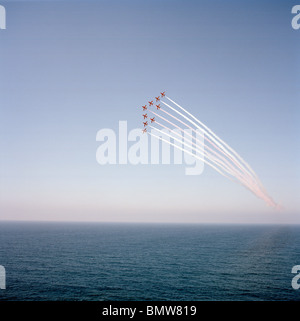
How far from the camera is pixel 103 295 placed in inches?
1412

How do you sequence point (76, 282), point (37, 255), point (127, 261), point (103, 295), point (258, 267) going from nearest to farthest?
point (103, 295)
point (76, 282)
point (258, 267)
point (127, 261)
point (37, 255)

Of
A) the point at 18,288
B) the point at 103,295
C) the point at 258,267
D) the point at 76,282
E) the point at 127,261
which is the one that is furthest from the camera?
the point at 127,261

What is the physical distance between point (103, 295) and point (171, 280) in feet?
44.2

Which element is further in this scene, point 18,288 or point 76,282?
point 76,282
